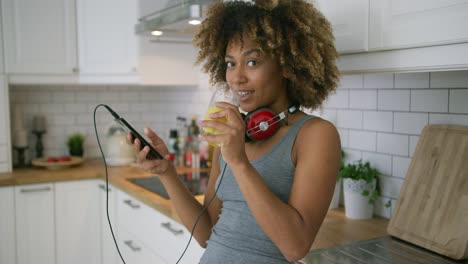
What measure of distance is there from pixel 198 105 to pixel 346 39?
1.86 metres

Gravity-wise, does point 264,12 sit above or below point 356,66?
above

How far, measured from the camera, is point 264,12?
1.21m

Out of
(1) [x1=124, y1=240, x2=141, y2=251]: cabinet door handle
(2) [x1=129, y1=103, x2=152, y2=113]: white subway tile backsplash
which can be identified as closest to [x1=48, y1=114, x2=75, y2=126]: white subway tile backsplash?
(2) [x1=129, y1=103, x2=152, y2=113]: white subway tile backsplash

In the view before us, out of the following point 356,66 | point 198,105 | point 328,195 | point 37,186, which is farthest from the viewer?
→ point 198,105

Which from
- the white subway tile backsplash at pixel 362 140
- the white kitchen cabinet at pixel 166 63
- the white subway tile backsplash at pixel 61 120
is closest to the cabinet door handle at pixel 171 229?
the white subway tile backsplash at pixel 362 140

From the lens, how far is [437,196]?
1458 millimetres

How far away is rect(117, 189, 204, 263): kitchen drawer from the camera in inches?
78.9

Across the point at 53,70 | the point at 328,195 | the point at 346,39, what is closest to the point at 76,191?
the point at 53,70

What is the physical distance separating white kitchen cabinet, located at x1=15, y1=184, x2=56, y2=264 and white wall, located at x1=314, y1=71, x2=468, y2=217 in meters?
1.74

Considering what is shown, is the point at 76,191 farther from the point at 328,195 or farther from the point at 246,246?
the point at 328,195

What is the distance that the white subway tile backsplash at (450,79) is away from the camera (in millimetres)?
1520

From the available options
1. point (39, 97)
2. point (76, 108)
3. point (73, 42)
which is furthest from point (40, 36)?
point (76, 108)

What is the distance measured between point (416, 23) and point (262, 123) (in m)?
0.52

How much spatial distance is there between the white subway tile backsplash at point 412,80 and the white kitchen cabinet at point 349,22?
12.9 inches
